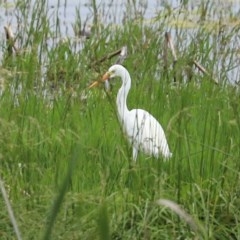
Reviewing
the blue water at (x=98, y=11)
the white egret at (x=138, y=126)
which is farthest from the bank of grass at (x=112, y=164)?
the blue water at (x=98, y=11)

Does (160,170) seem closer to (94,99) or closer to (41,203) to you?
(41,203)

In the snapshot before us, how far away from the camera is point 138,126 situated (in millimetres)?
3289

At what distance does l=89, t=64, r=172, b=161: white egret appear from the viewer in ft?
10.9

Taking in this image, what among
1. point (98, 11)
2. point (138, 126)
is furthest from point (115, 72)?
point (138, 126)

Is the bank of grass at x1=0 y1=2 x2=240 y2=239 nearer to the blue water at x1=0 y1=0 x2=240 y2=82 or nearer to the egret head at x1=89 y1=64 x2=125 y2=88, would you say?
the egret head at x1=89 y1=64 x2=125 y2=88

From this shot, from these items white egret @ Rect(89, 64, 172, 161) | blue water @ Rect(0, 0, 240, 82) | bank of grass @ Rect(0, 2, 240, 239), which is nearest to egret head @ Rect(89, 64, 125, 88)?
white egret @ Rect(89, 64, 172, 161)

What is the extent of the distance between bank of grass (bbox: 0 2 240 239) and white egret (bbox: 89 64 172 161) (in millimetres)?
55

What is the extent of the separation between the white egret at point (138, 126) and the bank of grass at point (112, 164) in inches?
2.2

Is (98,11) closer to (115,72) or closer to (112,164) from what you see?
(115,72)

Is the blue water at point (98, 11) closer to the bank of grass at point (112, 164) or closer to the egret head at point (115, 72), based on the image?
the egret head at point (115, 72)

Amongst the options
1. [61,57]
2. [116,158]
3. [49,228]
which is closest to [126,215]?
[116,158]

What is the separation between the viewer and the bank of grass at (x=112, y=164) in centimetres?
266

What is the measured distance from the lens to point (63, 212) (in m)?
2.56

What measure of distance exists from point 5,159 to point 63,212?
25.4 inches
